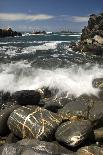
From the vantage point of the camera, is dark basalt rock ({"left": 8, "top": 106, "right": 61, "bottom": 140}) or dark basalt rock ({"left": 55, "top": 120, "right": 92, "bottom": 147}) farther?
dark basalt rock ({"left": 8, "top": 106, "right": 61, "bottom": 140})

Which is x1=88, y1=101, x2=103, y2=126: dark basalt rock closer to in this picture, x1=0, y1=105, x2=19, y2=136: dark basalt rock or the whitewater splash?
the whitewater splash

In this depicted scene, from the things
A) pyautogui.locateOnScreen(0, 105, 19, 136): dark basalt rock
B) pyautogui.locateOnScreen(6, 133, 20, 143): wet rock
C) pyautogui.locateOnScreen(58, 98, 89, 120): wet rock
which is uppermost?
pyautogui.locateOnScreen(58, 98, 89, 120): wet rock

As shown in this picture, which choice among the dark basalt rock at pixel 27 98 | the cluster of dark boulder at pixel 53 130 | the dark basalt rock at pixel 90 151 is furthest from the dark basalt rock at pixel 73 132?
the dark basalt rock at pixel 27 98

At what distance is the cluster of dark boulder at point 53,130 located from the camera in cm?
905

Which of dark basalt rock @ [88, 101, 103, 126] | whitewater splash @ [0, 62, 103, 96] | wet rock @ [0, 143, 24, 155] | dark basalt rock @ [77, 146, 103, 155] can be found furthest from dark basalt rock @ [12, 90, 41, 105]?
dark basalt rock @ [77, 146, 103, 155]

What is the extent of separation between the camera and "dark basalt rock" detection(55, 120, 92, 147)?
959cm

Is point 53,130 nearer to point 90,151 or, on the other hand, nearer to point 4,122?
point 90,151

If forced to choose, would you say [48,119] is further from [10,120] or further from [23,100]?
[23,100]

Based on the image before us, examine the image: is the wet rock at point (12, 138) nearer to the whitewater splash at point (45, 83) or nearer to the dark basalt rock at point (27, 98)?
the dark basalt rock at point (27, 98)

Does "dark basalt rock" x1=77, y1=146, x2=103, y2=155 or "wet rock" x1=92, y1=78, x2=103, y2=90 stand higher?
"wet rock" x1=92, y1=78, x2=103, y2=90

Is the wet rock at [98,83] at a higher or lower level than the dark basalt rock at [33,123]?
higher

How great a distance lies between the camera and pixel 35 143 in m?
9.43

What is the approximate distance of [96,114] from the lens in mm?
11156

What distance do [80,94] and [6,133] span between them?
194 inches
